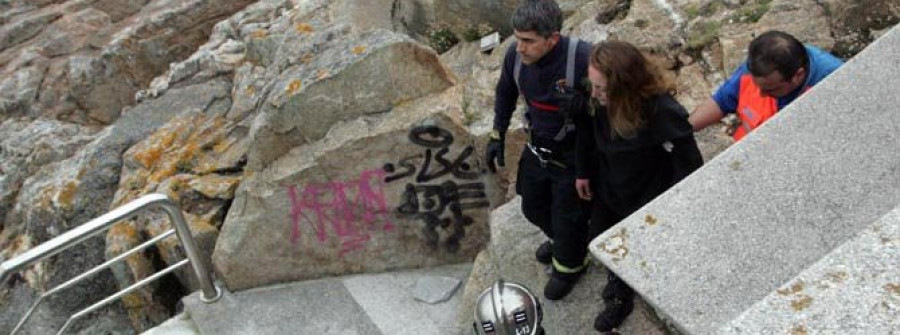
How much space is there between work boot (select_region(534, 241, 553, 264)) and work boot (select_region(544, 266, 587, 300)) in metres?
0.30

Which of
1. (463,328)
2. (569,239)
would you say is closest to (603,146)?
(569,239)

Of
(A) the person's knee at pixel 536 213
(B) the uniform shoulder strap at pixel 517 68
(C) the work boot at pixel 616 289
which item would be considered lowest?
(C) the work boot at pixel 616 289

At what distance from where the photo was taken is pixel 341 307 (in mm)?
5867

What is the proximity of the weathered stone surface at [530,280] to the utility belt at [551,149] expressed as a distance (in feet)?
2.94

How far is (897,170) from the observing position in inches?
94.1

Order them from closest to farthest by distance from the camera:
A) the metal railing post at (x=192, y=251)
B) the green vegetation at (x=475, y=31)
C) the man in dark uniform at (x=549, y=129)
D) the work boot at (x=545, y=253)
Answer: the man in dark uniform at (x=549, y=129)
the work boot at (x=545, y=253)
the metal railing post at (x=192, y=251)
the green vegetation at (x=475, y=31)

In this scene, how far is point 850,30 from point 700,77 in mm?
1087

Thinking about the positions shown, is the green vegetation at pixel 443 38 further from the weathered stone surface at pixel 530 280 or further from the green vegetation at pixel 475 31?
the weathered stone surface at pixel 530 280

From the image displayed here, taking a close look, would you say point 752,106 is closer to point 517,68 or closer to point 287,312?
point 517,68

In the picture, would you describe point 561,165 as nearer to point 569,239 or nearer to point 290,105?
point 569,239

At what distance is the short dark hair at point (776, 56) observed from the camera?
128 inches

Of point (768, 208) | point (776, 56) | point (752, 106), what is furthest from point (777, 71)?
point (768, 208)

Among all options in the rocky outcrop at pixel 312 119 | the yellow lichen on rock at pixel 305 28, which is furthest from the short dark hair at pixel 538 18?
the yellow lichen on rock at pixel 305 28

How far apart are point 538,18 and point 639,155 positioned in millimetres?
906
